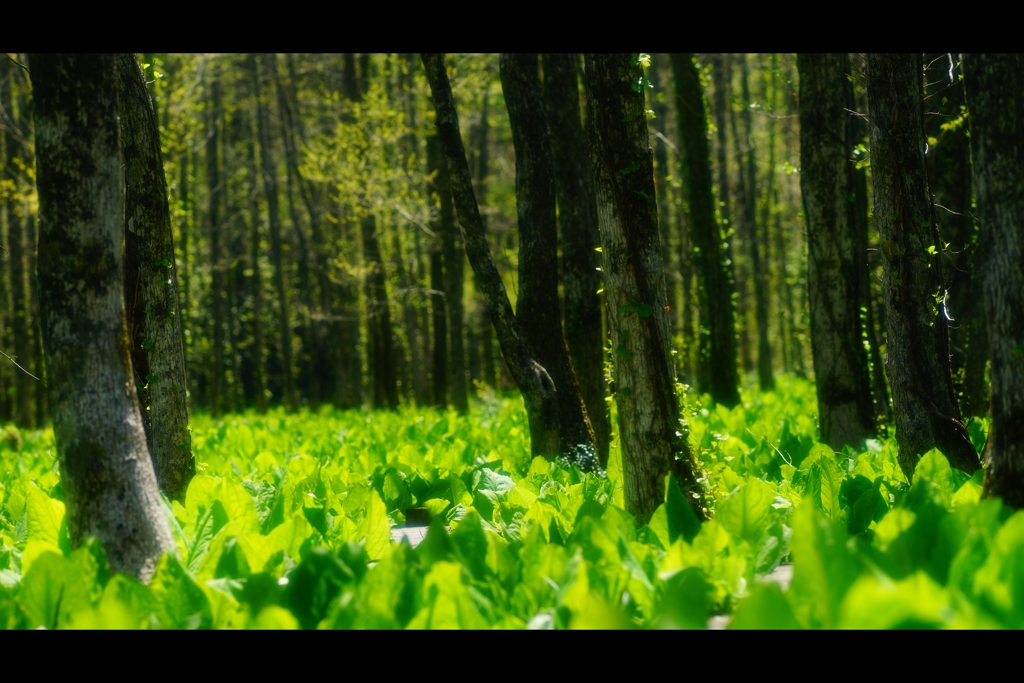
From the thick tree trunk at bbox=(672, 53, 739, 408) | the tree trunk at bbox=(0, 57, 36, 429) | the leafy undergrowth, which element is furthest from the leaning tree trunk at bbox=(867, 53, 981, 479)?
the tree trunk at bbox=(0, 57, 36, 429)

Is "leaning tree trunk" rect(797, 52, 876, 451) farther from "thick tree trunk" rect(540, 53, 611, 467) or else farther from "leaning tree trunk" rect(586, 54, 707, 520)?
"leaning tree trunk" rect(586, 54, 707, 520)

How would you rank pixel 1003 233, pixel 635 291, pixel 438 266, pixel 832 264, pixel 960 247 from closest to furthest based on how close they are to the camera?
pixel 1003 233 → pixel 635 291 → pixel 832 264 → pixel 960 247 → pixel 438 266

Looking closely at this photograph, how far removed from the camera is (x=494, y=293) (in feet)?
26.1

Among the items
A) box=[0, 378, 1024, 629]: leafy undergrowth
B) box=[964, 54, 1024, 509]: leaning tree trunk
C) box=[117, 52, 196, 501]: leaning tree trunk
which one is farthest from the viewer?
box=[117, 52, 196, 501]: leaning tree trunk

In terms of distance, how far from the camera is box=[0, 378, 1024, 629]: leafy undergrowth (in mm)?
2994

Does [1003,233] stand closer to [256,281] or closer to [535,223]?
[535,223]

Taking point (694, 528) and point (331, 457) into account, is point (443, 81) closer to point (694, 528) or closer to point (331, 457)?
point (331, 457)

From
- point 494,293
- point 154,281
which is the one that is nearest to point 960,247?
point 494,293

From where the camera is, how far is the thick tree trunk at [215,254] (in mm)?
22656

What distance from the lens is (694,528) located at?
4.35 m

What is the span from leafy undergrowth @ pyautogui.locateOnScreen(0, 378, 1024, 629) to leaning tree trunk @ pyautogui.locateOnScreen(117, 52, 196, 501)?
3.58ft

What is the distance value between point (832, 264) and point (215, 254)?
20.0 meters
